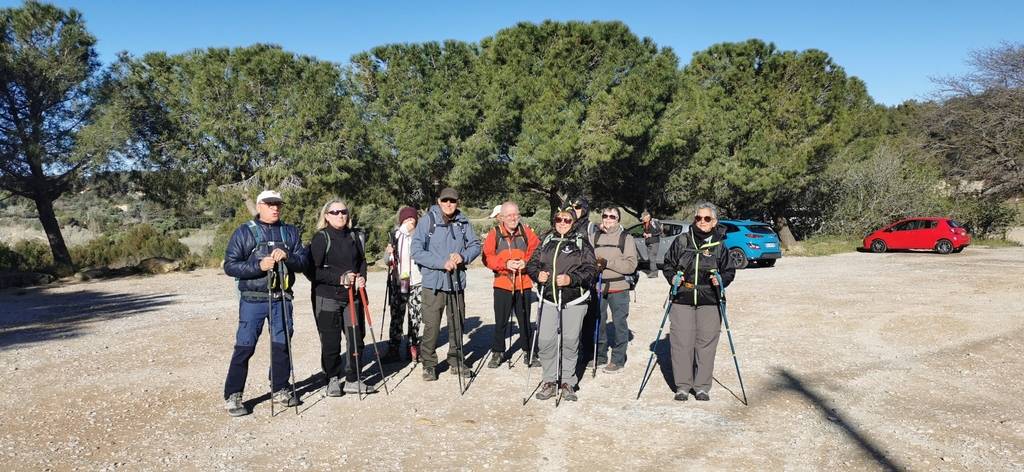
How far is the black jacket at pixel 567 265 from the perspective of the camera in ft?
18.1

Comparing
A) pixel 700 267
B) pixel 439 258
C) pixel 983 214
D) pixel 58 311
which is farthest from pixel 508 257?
pixel 983 214

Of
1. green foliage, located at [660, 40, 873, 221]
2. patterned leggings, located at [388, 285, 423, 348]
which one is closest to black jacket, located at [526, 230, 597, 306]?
patterned leggings, located at [388, 285, 423, 348]

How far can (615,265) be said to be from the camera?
645 cm

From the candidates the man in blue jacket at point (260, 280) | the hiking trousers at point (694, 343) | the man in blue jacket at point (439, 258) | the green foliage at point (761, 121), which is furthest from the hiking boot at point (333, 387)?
the green foliage at point (761, 121)

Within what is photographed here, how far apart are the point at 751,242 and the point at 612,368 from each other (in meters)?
12.4

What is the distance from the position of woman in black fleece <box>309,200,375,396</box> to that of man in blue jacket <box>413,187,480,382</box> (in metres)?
0.68

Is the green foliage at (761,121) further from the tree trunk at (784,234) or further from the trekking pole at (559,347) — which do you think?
the trekking pole at (559,347)

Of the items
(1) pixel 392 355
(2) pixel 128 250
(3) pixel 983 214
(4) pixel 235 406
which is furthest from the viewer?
(3) pixel 983 214

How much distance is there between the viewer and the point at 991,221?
26.4 m

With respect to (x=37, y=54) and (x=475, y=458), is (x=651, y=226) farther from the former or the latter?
(x=37, y=54)

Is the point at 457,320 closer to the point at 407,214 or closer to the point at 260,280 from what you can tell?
the point at 407,214

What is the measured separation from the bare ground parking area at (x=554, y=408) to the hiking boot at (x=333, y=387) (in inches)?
3.3

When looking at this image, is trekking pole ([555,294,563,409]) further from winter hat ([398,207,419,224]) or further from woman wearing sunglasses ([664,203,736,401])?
winter hat ([398,207,419,224])

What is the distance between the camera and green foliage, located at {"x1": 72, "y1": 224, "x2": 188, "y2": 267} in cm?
2075
